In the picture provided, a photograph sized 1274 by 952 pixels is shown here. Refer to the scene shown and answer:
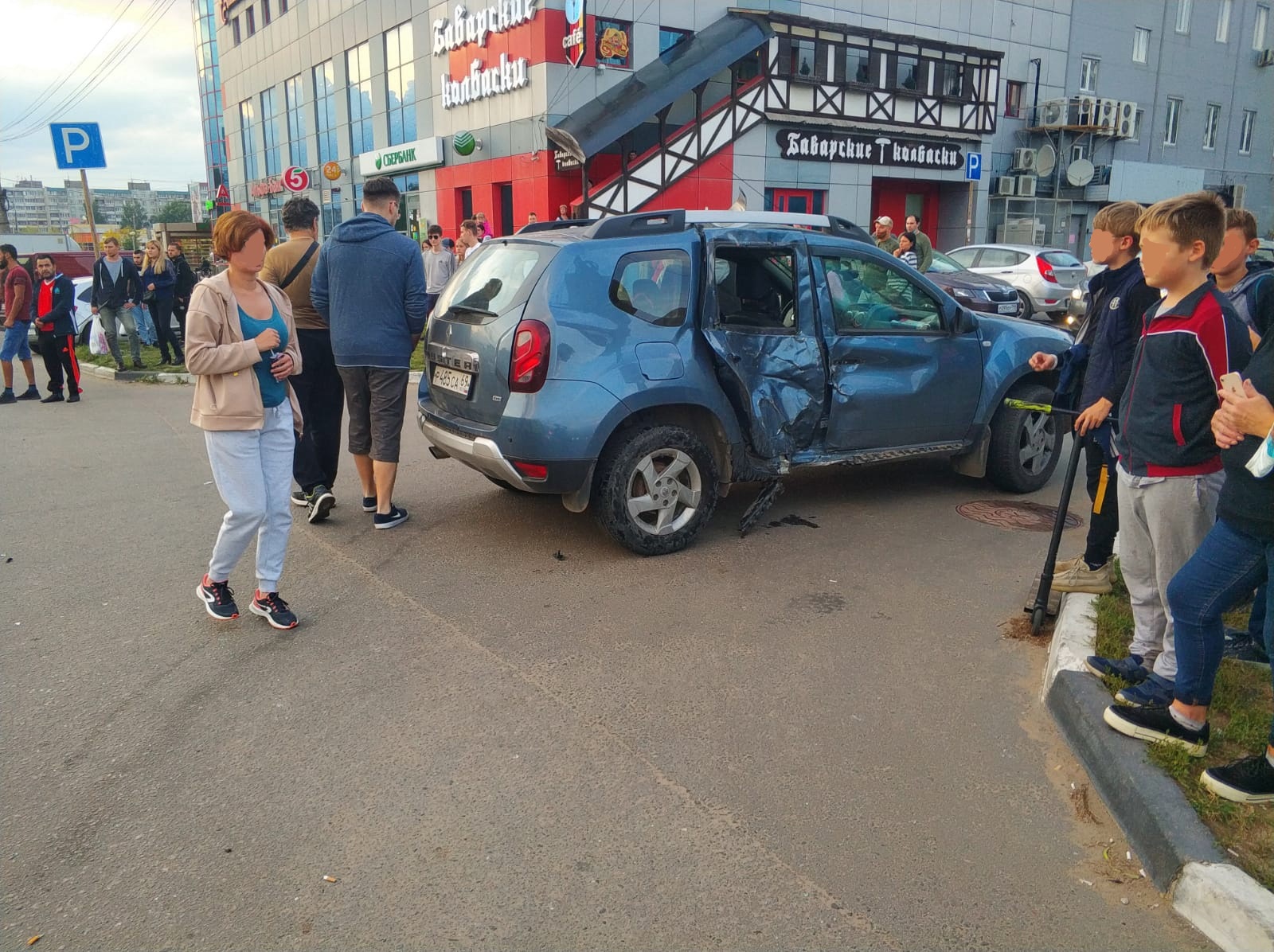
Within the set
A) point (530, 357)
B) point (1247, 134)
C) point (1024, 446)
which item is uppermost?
point (1247, 134)

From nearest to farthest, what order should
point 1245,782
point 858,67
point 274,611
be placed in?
1. point 1245,782
2. point 274,611
3. point 858,67

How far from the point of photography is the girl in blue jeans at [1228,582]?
2793 mm

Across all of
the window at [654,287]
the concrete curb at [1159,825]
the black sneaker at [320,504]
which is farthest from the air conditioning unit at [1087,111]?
the concrete curb at [1159,825]

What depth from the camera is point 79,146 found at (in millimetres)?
14016

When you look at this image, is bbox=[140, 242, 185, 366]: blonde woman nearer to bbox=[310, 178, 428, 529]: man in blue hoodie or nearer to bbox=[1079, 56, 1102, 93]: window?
bbox=[310, 178, 428, 529]: man in blue hoodie

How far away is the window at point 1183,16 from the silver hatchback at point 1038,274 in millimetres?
22082

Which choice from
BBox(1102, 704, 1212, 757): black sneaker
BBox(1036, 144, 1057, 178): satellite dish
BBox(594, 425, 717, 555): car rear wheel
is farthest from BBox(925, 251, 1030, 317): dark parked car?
BBox(1036, 144, 1057, 178): satellite dish

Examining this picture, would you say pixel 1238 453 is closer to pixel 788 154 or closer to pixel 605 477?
pixel 605 477

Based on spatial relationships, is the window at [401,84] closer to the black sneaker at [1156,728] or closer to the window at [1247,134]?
the black sneaker at [1156,728]

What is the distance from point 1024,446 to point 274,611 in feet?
17.3

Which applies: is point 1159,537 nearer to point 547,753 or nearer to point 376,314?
point 547,753

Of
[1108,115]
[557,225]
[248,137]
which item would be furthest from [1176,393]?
[248,137]

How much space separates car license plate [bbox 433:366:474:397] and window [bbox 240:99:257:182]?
41.1m

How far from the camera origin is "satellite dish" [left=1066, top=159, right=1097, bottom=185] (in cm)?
2935
